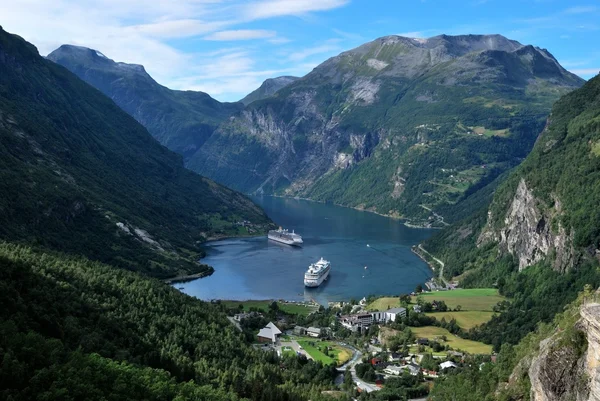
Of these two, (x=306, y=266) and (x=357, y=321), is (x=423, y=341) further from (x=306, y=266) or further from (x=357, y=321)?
(x=306, y=266)

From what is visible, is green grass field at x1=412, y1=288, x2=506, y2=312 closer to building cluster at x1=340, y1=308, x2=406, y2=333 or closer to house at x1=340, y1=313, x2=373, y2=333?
building cluster at x1=340, y1=308, x2=406, y2=333

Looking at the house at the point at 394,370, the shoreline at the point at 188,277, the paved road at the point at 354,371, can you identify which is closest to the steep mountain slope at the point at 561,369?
the paved road at the point at 354,371

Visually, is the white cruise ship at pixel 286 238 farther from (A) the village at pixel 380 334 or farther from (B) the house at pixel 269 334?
(B) the house at pixel 269 334

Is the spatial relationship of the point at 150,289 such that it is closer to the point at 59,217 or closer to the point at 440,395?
the point at 440,395

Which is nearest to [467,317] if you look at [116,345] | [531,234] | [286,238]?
[531,234]

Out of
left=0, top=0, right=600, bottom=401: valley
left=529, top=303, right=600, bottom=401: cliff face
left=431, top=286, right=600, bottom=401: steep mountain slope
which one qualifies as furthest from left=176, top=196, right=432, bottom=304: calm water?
left=529, top=303, right=600, bottom=401: cliff face
